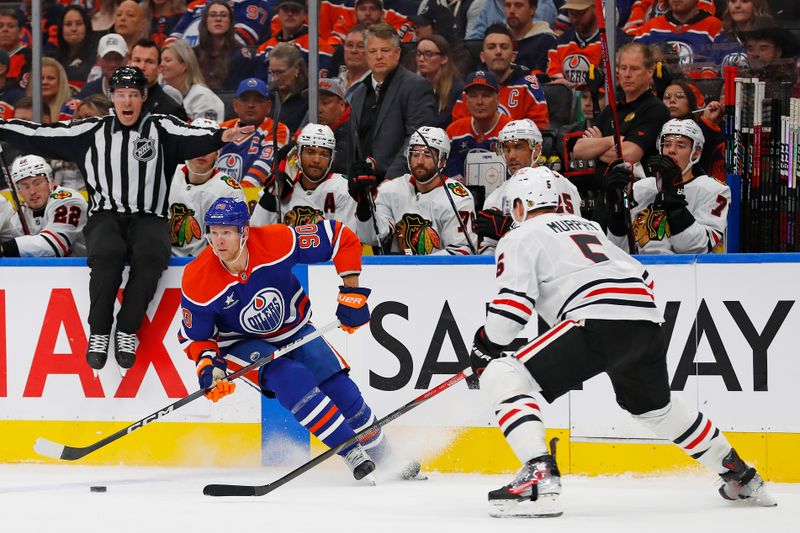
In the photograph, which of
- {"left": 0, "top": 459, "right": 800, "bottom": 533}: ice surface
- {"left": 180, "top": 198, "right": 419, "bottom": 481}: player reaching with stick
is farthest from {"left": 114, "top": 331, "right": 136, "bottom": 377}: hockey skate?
{"left": 180, "top": 198, "right": 419, "bottom": 481}: player reaching with stick

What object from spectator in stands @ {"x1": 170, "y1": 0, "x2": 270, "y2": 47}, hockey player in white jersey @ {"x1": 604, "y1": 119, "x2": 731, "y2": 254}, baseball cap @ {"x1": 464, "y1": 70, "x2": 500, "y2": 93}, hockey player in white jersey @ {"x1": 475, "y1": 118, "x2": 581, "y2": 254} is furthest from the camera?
spectator in stands @ {"x1": 170, "y1": 0, "x2": 270, "y2": 47}

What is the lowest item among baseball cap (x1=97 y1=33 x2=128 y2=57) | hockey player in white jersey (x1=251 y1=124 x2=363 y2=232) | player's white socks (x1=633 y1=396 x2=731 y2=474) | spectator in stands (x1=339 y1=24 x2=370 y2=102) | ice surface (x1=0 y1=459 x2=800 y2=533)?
ice surface (x1=0 y1=459 x2=800 y2=533)

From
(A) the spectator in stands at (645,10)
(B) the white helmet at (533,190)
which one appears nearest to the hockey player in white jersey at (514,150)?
(A) the spectator in stands at (645,10)

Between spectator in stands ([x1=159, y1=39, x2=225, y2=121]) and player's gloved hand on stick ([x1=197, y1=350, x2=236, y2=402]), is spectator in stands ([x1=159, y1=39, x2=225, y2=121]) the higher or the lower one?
the higher one

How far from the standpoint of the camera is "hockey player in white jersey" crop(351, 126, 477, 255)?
5645 millimetres

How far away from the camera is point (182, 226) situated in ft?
19.3

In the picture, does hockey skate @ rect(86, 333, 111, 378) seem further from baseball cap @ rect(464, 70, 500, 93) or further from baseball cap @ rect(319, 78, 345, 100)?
baseball cap @ rect(464, 70, 500, 93)

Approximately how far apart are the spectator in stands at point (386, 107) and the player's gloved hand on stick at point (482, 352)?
7.18 ft

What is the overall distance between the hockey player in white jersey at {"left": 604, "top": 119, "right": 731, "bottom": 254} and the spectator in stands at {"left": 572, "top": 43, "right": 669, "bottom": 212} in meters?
0.08

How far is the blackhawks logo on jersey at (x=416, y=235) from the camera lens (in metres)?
5.63

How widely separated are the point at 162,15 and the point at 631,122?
2.93 metres

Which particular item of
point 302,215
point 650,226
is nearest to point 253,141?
point 302,215

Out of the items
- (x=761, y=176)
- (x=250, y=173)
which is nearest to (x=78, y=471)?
(x=250, y=173)

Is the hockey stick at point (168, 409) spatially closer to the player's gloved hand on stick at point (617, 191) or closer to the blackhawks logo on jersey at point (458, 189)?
the blackhawks logo on jersey at point (458, 189)
